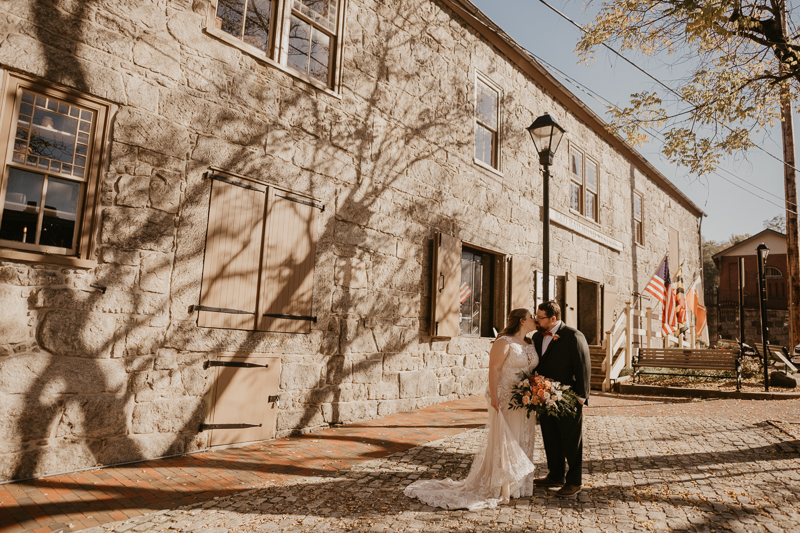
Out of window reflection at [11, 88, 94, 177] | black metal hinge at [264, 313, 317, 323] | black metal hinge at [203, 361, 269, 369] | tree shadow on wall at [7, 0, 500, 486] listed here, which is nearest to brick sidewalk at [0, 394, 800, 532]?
tree shadow on wall at [7, 0, 500, 486]

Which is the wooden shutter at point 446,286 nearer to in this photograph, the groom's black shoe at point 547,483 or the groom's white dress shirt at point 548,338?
the groom's white dress shirt at point 548,338

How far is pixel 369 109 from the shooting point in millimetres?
7945

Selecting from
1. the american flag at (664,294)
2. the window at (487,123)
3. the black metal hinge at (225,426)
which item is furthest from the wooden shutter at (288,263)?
the american flag at (664,294)

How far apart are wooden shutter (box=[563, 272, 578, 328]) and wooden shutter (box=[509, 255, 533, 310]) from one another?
4.89ft

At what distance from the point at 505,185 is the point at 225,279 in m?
7.05

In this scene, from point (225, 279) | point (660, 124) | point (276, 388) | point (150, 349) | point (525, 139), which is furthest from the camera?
point (525, 139)

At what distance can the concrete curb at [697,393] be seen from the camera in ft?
34.4

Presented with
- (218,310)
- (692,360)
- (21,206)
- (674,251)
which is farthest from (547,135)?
(674,251)

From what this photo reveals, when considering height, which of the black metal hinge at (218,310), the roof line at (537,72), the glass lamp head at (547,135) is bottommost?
the black metal hinge at (218,310)

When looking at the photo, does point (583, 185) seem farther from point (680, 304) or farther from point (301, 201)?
point (301, 201)

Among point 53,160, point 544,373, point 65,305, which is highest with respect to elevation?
point 53,160

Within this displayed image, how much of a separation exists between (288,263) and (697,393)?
30.8ft

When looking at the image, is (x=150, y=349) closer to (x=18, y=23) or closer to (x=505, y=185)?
(x=18, y=23)

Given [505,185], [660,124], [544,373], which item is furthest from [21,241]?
[660,124]
